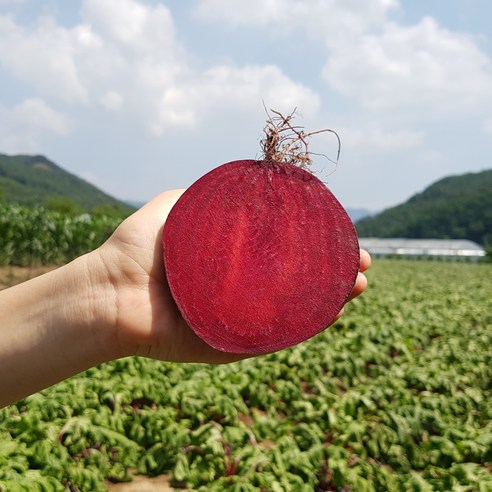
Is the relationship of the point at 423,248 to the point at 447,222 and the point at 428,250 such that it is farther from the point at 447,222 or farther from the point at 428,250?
the point at 447,222

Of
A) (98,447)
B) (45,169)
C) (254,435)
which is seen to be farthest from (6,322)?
(45,169)

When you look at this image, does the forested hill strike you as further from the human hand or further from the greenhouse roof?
the human hand

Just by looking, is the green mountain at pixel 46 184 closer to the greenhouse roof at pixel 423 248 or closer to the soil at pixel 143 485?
the greenhouse roof at pixel 423 248

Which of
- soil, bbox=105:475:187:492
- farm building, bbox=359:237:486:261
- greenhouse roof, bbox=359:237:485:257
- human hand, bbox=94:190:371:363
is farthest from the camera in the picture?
greenhouse roof, bbox=359:237:485:257

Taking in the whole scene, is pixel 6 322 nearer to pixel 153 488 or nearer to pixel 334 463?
pixel 153 488

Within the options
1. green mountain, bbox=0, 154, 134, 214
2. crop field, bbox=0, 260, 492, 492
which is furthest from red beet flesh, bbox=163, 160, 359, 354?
green mountain, bbox=0, 154, 134, 214

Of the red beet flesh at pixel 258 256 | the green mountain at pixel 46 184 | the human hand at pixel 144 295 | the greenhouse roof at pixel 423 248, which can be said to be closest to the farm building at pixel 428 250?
the greenhouse roof at pixel 423 248
